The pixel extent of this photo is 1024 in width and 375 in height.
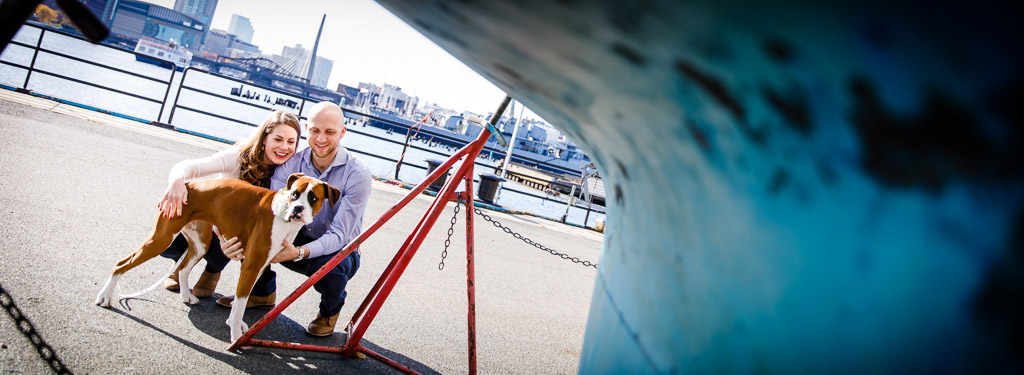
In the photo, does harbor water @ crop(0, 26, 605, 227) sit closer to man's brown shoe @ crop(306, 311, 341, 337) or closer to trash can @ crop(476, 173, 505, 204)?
trash can @ crop(476, 173, 505, 204)

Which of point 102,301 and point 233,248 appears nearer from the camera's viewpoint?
point 233,248

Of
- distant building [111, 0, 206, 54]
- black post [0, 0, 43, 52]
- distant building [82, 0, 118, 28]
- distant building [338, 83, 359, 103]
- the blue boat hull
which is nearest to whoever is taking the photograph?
the blue boat hull

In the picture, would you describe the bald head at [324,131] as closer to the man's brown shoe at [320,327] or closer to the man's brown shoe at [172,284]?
the man's brown shoe at [320,327]

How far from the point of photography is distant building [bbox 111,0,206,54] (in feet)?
460

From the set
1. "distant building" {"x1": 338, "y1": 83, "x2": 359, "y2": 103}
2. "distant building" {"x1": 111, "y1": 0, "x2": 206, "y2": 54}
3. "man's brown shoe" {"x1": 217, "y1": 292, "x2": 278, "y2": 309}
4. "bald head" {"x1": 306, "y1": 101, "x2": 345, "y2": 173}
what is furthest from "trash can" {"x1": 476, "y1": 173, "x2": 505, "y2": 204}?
"distant building" {"x1": 111, "y1": 0, "x2": 206, "y2": 54}

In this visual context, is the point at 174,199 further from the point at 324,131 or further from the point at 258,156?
the point at 324,131

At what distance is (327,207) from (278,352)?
0.77 meters

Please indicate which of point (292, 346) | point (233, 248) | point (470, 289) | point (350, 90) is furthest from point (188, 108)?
point (350, 90)

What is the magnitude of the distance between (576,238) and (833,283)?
329 inches

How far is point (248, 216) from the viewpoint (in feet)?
7.95

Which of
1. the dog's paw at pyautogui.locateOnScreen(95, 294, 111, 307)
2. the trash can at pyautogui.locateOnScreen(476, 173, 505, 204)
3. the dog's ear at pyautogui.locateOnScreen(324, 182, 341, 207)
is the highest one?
the trash can at pyautogui.locateOnScreen(476, 173, 505, 204)

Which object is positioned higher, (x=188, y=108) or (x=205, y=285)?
(x=188, y=108)

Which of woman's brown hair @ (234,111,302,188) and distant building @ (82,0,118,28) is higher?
distant building @ (82,0,118,28)

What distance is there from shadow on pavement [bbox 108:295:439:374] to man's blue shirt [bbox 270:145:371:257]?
53 centimetres
